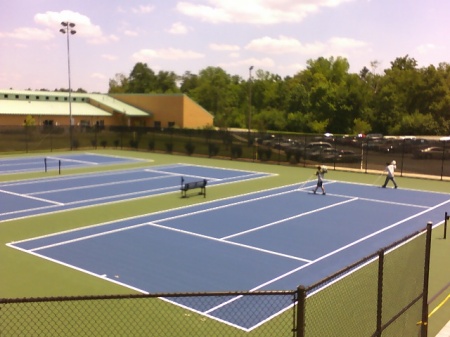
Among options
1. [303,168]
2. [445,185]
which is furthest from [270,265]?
[303,168]

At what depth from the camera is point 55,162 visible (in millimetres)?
38219

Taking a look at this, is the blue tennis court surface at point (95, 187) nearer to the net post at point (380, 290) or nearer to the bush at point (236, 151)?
the bush at point (236, 151)

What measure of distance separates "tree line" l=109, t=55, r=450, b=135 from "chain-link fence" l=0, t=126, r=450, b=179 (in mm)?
31318

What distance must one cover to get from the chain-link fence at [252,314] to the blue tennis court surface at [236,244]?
130 mm

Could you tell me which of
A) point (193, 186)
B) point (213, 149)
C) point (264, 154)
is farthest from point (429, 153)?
point (193, 186)

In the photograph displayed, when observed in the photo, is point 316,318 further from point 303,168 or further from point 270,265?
point 303,168

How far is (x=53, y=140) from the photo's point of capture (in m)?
49.3

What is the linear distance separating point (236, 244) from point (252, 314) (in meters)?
5.24

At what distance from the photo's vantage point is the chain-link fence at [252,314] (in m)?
8.13

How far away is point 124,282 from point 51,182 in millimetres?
17843

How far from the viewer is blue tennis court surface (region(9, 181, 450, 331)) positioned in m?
12.0

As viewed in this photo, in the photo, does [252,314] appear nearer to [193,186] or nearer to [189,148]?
[193,186]

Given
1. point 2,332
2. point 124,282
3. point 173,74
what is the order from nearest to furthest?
1. point 2,332
2. point 124,282
3. point 173,74

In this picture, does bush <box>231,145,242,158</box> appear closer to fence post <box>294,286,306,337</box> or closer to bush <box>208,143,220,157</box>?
bush <box>208,143,220,157</box>
